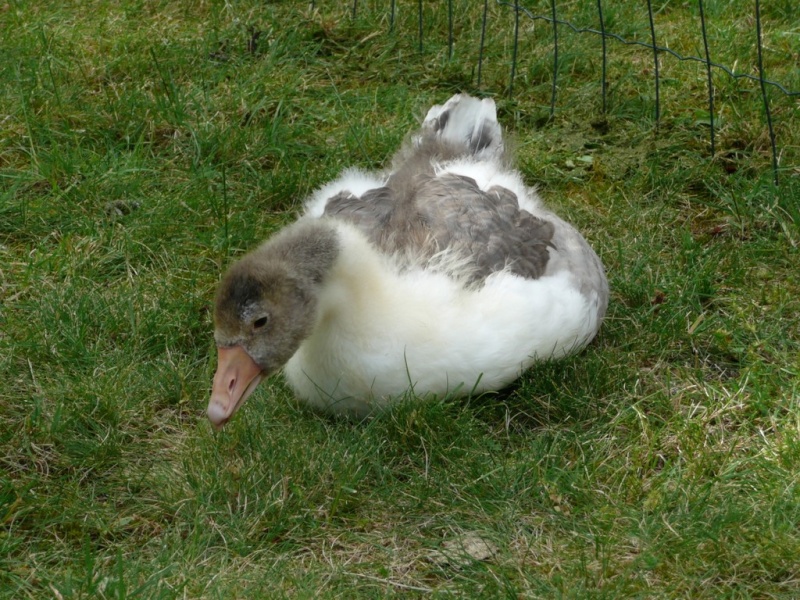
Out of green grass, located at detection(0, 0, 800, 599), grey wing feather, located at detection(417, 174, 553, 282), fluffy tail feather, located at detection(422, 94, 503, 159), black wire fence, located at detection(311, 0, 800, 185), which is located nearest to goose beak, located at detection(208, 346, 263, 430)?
green grass, located at detection(0, 0, 800, 599)

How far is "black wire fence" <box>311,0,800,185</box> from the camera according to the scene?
606 centimetres

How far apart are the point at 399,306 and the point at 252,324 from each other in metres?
0.56

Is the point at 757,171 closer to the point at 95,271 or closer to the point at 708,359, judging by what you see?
the point at 708,359

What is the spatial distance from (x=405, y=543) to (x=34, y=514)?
4.15 feet

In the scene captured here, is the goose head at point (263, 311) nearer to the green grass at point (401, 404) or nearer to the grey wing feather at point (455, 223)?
the green grass at point (401, 404)

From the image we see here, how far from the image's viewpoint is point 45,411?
440 centimetres

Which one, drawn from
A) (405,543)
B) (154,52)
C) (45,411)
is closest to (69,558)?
(45,411)

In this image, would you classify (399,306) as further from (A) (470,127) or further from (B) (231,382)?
(A) (470,127)

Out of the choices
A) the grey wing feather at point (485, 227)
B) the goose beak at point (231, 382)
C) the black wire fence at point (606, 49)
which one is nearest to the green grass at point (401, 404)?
the black wire fence at point (606, 49)

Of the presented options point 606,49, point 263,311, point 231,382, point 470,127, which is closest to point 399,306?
point 263,311

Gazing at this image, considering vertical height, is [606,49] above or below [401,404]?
below

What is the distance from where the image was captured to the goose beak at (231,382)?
404 cm

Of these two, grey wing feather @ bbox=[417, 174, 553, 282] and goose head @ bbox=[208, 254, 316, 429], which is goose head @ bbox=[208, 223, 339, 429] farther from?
grey wing feather @ bbox=[417, 174, 553, 282]

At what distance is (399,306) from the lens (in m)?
4.29
